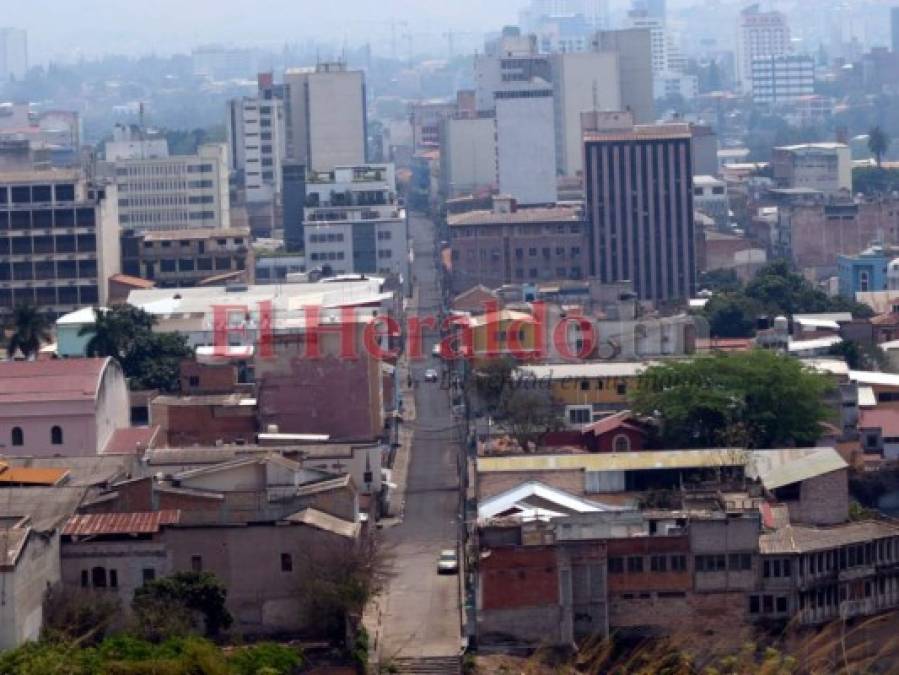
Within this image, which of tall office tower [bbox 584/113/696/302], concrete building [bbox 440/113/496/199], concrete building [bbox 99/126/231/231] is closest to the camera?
tall office tower [bbox 584/113/696/302]

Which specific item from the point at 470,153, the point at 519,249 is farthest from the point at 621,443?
the point at 470,153

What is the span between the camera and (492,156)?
204 ft

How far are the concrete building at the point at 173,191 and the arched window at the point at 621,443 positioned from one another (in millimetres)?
25381

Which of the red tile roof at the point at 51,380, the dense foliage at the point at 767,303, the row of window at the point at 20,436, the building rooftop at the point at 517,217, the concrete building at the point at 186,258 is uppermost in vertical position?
the building rooftop at the point at 517,217

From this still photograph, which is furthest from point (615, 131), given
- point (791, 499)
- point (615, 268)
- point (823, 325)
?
point (791, 499)

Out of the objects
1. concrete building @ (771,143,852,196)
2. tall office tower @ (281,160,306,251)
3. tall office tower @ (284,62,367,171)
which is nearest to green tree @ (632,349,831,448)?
tall office tower @ (281,160,306,251)

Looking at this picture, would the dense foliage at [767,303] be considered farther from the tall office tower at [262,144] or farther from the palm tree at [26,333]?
the tall office tower at [262,144]

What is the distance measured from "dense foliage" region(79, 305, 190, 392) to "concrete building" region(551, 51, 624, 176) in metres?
32.4

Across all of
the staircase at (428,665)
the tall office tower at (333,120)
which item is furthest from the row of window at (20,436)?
the tall office tower at (333,120)

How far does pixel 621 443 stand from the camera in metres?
27.1

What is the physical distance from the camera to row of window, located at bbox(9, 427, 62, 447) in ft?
88.8

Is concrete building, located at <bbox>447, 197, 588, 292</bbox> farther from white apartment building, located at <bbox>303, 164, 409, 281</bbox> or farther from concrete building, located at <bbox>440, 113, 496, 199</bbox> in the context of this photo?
concrete building, located at <bbox>440, 113, 496, 199</bbox>

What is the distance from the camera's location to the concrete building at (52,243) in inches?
1548

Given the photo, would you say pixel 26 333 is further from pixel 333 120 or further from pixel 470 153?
pixel 470 153
